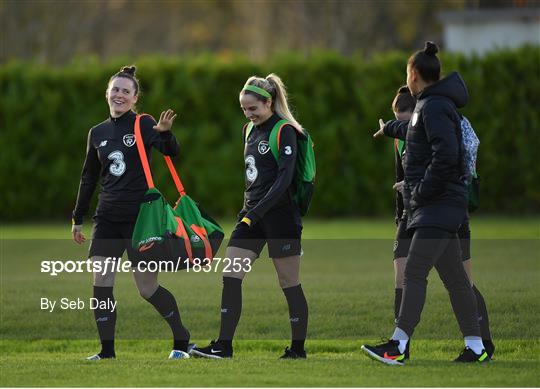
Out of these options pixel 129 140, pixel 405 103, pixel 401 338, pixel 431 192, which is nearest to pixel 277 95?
pixel 405 103

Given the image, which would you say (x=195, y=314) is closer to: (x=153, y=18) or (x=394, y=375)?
(x=394, y=375)

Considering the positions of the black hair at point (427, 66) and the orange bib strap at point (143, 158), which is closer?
the black hair at point (427, 66)

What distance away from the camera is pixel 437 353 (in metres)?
8.59

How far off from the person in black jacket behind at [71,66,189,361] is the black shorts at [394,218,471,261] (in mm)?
1615

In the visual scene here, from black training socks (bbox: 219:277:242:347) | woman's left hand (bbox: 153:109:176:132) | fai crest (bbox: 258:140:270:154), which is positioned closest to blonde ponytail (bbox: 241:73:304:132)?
fai crest (bbox: 258:140:270:154)

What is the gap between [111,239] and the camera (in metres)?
7.93

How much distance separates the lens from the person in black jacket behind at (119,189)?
793 cm

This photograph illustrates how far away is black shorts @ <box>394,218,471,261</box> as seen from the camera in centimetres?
787

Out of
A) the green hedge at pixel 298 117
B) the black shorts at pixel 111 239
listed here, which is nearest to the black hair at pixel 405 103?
the black shorts at pixel 111 239

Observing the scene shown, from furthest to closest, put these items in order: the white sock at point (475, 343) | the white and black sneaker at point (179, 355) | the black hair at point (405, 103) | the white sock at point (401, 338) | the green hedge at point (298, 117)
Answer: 1. the green hedge at point (298, 117)
2. the black hair at point (405, 103)
3. the white and black sneaker at point (179, 355)
4. the white sock at point (475, 343)
5. the white sock at point (401, 338)

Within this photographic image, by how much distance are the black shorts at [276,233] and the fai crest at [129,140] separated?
0.91 meters

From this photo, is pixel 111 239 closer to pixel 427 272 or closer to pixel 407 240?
pixel 407 240

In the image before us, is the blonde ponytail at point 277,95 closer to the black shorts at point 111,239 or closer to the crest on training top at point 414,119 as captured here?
the crest on training top at point 414,119

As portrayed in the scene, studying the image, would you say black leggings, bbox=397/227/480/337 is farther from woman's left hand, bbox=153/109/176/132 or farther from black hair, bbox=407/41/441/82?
woman's left hand, bbox=153/109/176/132
